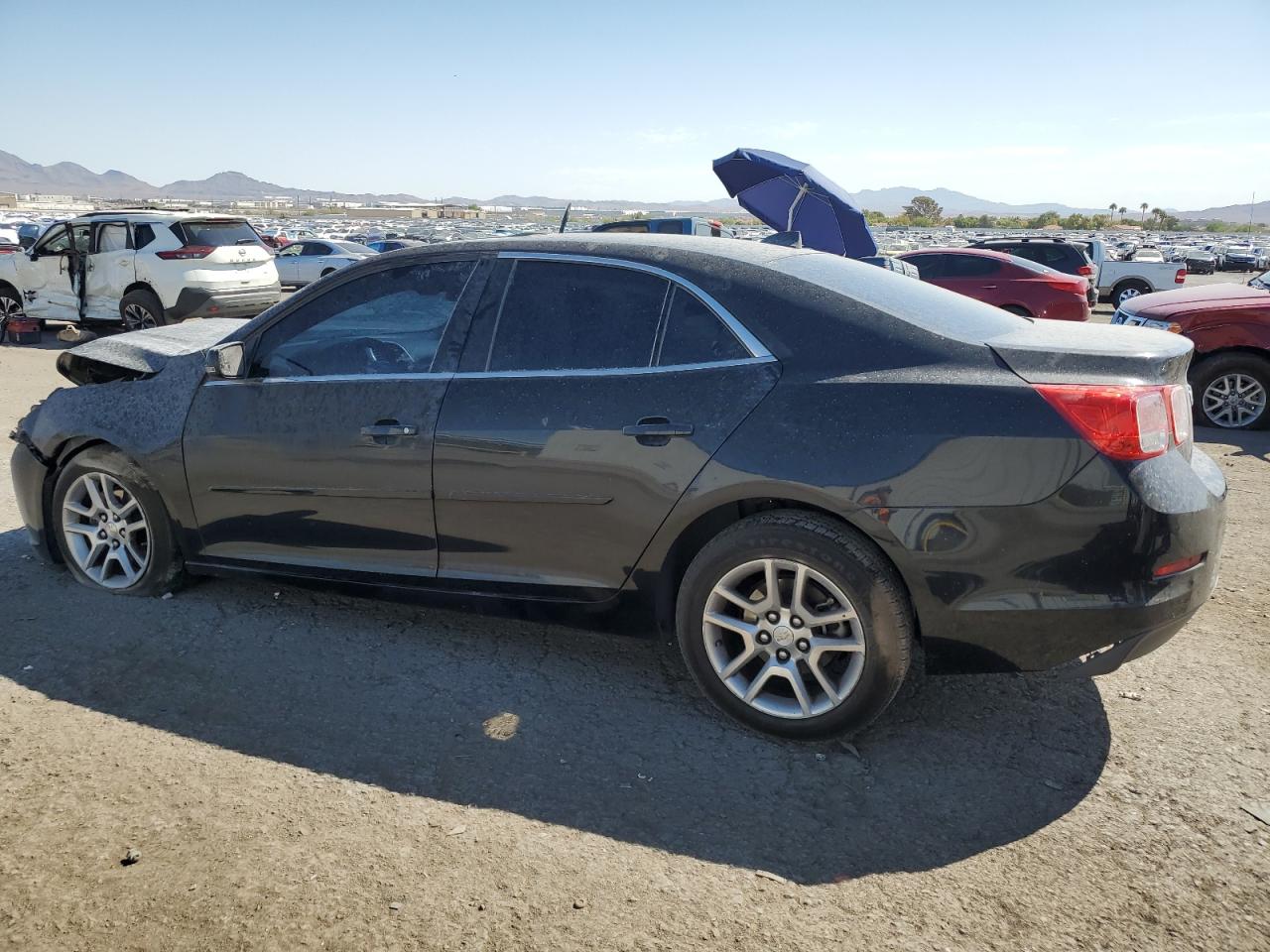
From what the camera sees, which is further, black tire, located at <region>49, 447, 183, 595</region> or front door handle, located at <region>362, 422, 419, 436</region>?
black tire, located at <region>49, 447, 183, 595</region>

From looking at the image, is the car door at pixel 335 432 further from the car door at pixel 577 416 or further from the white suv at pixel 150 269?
the white suv at pixel 150 269

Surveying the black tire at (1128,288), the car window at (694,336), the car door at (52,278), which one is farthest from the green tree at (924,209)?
the car window at (694,336)

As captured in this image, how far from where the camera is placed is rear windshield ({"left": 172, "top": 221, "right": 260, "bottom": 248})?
44.2 ft

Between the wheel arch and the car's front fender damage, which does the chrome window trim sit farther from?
the car's front fender damage

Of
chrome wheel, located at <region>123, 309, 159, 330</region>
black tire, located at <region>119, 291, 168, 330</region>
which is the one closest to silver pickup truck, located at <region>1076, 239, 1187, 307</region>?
black tire, located at <region>119, 291, 168, 330</region>

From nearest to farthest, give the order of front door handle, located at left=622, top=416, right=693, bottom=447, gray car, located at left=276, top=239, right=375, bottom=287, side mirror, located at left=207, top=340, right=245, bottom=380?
front door handle, located at left=622, top=416, right=693, bottom=447, side mirror, located at left=207, top=340, right=245, bottom=380, gray car, located at left=276, top=239, right=375, bottom=287

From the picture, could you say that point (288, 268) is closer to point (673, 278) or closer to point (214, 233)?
point (214, 233)

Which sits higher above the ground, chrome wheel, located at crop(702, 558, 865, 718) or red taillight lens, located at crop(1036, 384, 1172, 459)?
red taillight lens, located at crop(1036, 384, 1172, 459)

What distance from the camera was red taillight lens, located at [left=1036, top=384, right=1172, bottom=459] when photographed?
2.94 metres

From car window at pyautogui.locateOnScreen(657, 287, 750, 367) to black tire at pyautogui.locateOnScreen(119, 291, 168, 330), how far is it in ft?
38.5

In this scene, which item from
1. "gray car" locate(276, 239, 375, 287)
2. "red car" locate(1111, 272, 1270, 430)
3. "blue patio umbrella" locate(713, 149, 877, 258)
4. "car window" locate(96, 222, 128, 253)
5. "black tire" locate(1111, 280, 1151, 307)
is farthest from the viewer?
"gray car" locate(276, 239, 375, 287)

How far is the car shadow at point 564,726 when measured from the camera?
291cm

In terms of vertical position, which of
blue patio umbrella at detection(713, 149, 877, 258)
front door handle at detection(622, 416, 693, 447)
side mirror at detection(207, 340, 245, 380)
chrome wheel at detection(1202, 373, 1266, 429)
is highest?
blue patio umbrella at detection(713, 149, 877, 258)

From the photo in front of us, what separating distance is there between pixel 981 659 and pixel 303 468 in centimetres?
260
